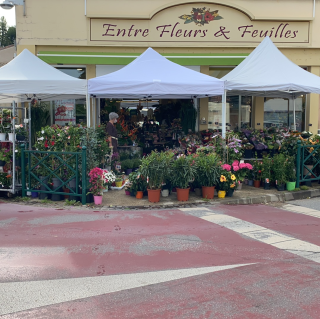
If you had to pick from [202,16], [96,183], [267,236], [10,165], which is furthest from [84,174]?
[202,16]

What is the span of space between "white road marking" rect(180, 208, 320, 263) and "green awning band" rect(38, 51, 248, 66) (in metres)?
7.26

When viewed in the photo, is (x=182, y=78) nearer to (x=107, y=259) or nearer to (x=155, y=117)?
(x=155, y=117)

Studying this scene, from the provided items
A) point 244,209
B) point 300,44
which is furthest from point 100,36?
point 244,209

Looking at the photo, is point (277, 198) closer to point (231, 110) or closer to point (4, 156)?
point (231, 110)

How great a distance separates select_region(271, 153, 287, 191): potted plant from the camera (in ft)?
30.6

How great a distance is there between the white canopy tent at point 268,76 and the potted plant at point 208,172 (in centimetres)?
207

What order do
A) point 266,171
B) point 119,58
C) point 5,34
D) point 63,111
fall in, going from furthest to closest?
1. point 5,34
2. point 63,111
3. point 119,58
4. point 266,171

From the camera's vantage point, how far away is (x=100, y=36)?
13.1m

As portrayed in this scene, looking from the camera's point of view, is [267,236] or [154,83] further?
[154,83]

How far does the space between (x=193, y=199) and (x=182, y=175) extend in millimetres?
688

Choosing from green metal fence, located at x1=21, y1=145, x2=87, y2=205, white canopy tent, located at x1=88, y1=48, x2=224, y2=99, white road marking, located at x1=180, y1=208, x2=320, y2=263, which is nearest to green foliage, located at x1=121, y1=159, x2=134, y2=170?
white canopy tent, located at x1=88, y1=48, x2=224, y2=99

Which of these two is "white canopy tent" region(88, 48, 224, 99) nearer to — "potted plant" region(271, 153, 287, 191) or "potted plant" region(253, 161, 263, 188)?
"potted plant" region(253, 161, 263, 188)

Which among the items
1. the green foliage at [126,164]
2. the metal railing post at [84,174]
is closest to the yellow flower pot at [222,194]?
the metal railing post at [84,174]

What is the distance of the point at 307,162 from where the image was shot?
33.3 feet
